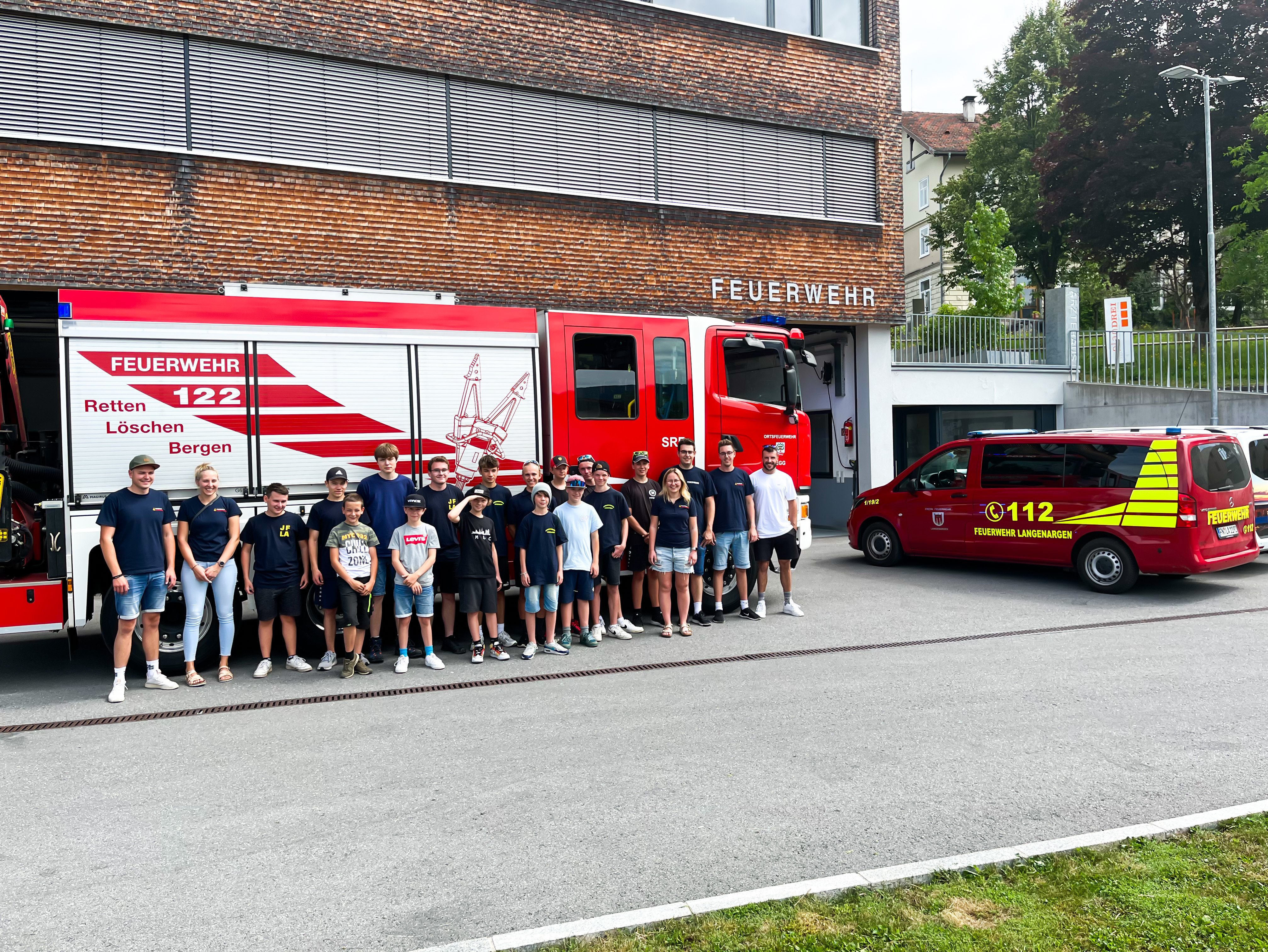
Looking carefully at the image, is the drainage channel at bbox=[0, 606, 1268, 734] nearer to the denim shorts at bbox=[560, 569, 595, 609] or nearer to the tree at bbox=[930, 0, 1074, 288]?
the denim shorts at bbox=[560, 569, 595, 609]

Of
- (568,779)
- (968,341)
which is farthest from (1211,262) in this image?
(568,779)

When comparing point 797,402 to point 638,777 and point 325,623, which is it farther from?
point 638,777

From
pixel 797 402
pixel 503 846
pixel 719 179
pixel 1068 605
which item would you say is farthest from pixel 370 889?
pixel 719 179

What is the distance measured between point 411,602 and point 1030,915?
5.70 m

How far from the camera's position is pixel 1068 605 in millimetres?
10242

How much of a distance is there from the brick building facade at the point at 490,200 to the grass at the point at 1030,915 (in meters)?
12.3

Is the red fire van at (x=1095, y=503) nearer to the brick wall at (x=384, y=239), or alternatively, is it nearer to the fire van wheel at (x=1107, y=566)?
the fire van wheel at (x=1107, y=566)

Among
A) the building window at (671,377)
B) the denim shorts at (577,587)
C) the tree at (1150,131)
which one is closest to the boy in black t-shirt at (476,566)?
the denim shorts at (577,587)

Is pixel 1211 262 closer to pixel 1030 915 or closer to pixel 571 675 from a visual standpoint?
pixel 571 675

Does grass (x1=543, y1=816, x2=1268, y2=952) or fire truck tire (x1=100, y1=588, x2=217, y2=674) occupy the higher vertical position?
fire truck tire (x1=100, y1=588, x2=217, y2=674)

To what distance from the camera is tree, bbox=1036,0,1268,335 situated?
30078 millimetres

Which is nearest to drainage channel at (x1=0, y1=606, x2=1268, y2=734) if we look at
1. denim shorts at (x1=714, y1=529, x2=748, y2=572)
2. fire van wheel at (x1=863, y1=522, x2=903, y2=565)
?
denim shorts at (x1=714, y1=529, x2=748, y2=572)

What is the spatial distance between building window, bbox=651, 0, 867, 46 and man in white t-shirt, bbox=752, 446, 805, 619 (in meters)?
10.5

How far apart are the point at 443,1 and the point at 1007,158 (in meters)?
30.8
